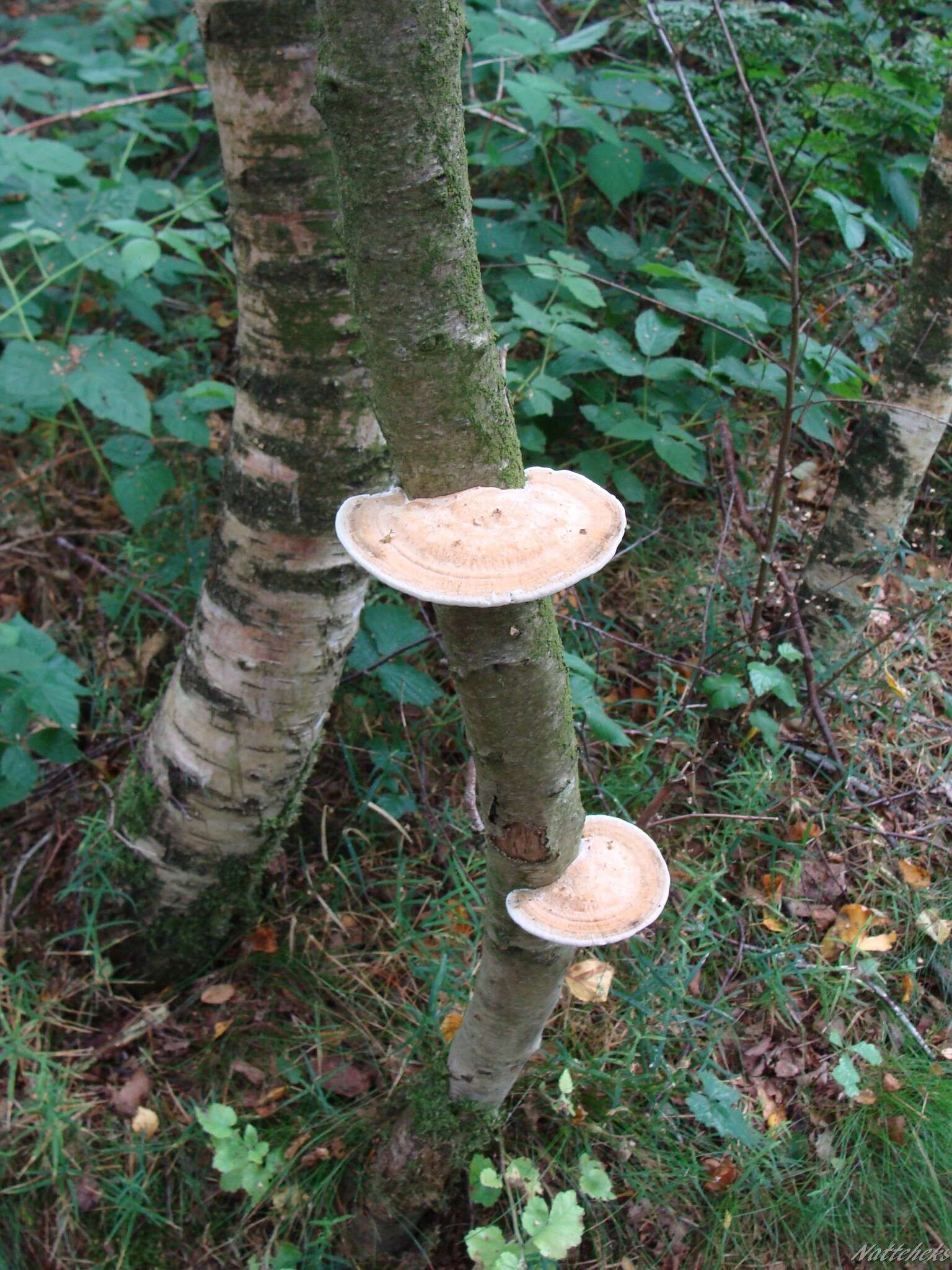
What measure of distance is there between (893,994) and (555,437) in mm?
2493

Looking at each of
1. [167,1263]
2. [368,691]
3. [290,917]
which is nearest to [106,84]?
[368,691]

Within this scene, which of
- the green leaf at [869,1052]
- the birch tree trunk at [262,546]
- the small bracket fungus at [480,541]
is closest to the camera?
the small bracket fungus at [480,541]

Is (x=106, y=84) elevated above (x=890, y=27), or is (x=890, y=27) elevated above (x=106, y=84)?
(x=890, y=27)

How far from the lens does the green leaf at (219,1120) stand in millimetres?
2352

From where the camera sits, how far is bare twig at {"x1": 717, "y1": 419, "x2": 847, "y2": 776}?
293 cm

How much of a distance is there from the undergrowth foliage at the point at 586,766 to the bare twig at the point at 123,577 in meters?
0.03

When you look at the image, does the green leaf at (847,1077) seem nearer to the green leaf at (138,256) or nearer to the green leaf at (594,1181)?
the green leaf at (594,1181)

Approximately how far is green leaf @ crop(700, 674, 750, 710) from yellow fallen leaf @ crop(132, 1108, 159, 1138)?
7.31ft

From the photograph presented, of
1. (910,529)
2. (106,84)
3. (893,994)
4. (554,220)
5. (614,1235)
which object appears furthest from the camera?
(106,84)

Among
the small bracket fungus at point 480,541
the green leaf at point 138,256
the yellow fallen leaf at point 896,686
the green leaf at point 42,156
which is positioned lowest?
the yellow fallen leaf at point 896,686

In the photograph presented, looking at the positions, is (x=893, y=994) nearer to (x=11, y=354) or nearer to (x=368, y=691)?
(x=368, y=691)

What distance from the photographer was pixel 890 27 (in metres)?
3.61

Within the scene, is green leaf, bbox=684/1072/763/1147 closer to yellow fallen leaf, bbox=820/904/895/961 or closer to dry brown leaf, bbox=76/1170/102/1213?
yellow fallen leaf, bbox=820/904/895/961

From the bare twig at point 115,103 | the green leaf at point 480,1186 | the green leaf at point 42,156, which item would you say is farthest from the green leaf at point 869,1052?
the bare twig at point 115,103
